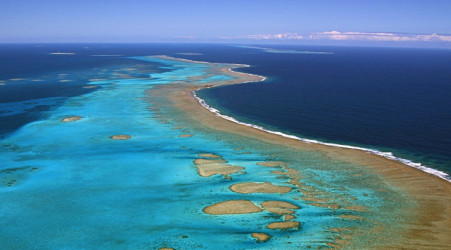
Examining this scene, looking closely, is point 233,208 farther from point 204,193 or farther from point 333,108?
point 333,108

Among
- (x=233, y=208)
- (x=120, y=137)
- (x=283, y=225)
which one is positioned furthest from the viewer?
(x=120, y=137)

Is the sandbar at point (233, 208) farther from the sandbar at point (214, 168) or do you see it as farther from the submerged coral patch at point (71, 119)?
the submerged coral patch at point (71, 119)

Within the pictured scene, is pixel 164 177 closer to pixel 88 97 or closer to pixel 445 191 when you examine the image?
pixel 445 191

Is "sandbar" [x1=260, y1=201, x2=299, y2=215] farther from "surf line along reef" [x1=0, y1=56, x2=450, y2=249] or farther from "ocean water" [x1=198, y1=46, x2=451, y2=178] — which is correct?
"ocean water" [x1=198, y1=46, x2=451, y2=178]

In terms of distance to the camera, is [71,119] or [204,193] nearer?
[204,193]

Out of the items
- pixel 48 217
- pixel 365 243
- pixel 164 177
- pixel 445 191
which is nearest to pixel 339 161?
pixel 445 191

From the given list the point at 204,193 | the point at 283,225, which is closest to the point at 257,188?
the point at 204,193
